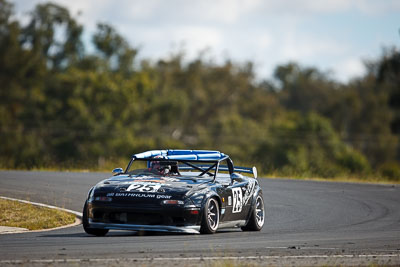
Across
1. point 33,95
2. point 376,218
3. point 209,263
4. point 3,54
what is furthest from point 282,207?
point 3,54

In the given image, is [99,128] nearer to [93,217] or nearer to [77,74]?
[77,74]

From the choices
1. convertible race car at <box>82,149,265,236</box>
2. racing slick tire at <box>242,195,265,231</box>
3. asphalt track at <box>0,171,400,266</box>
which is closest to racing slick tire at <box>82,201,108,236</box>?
convertible race car at <box>82,149,265,236</box>

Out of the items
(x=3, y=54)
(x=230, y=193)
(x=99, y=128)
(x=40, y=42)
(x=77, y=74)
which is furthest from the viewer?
(x=40, y=42)

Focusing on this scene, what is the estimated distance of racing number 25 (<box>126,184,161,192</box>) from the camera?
12.3m

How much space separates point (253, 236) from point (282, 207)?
18.5ft

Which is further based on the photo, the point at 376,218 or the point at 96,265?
the point at 376,218

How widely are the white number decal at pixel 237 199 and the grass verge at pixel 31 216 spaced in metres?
3.46

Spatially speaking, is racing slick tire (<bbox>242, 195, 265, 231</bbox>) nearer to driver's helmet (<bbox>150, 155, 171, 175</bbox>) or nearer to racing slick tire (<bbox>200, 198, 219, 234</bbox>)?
racing slick tire (<bbox>200, 198, 219, 234</bbox>)

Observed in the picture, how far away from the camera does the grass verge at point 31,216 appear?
1472cm

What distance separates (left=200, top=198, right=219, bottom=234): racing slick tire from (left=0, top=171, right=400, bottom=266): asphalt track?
16 cm

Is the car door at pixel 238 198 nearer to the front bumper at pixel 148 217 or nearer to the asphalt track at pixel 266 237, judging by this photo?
the asphalt track at pixel 266 237

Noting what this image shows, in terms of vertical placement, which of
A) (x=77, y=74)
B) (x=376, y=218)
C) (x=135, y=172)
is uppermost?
(x=77, y=74)

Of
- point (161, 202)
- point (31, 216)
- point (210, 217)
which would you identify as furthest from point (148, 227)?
point (31, 216)

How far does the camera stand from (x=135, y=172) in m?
13.7
